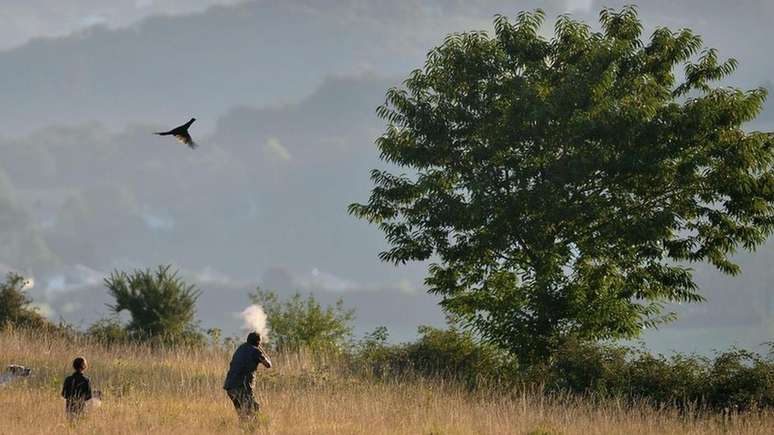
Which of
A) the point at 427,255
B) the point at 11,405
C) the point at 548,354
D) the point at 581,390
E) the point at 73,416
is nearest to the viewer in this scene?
the point at 73,416

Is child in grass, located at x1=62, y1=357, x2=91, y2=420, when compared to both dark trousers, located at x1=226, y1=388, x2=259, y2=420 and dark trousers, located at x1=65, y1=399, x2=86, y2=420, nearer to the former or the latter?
dark trousers, located at x1=65, y1=399, x2=86, y2=420

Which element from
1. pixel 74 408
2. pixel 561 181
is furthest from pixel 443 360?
pixel 74 408

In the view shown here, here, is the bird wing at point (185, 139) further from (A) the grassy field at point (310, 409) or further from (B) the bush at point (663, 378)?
(B) the bush at point (663, 378)

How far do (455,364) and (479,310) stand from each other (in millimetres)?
1821

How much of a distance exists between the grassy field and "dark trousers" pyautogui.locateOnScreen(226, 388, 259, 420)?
305mm

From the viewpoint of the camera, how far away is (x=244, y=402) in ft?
60.5

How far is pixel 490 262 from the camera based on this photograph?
3061cm

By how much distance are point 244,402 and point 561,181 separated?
46.5 feet

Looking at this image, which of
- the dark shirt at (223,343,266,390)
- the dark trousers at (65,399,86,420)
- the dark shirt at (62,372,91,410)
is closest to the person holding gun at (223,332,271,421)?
the dark shirt at (223,343,266,390)

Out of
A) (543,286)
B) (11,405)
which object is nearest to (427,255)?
(543,286)

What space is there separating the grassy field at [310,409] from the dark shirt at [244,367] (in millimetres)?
951

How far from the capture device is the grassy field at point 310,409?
64.4 feet

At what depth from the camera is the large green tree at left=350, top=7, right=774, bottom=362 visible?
29.2m

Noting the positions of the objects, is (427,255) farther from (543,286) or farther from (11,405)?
(11,405)
